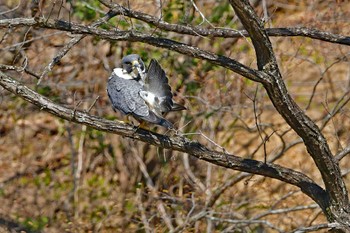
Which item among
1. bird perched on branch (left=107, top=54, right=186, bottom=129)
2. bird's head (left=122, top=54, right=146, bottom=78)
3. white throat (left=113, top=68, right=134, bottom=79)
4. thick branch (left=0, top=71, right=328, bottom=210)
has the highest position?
bird's head (left=122, top=54, right=146, bottom=78)

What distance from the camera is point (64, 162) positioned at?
877cm

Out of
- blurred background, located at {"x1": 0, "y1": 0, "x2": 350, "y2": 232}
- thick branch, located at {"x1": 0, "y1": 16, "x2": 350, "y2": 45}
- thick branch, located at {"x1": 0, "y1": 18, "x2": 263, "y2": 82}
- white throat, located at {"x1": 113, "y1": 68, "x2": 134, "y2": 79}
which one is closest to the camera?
thick branch, located at {"x1": 0, "y1": 18, "x2": 263, "y2": 82}

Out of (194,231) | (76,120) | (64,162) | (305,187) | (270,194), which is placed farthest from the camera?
(64,162)

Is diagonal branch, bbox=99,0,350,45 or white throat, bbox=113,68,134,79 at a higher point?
diagonal branch, bbox=99,0,350,45

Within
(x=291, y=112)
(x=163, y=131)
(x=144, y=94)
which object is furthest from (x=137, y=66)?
(x=163, y=131)

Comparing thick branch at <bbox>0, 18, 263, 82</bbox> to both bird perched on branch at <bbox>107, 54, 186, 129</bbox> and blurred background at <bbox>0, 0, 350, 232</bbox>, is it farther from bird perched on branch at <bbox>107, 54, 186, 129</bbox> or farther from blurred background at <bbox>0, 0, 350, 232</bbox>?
blurred background at <bbox>0, 0, 350, 232</bbox>

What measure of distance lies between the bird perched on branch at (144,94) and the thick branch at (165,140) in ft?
0.78

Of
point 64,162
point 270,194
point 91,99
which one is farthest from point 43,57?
point 270,194

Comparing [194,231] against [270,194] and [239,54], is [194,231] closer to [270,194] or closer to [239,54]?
[270,194]

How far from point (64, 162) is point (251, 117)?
2.11 meters

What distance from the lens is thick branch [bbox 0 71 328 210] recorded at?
433cm

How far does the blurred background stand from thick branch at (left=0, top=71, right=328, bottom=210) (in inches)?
80.8

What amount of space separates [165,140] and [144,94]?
683mm

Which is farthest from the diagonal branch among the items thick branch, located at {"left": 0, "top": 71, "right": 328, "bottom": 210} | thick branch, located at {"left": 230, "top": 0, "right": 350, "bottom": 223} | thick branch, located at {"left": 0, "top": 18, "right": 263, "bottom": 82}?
thick branch, located at {"left": 0, "top": 71, "right": 328, "bottom": 210}
